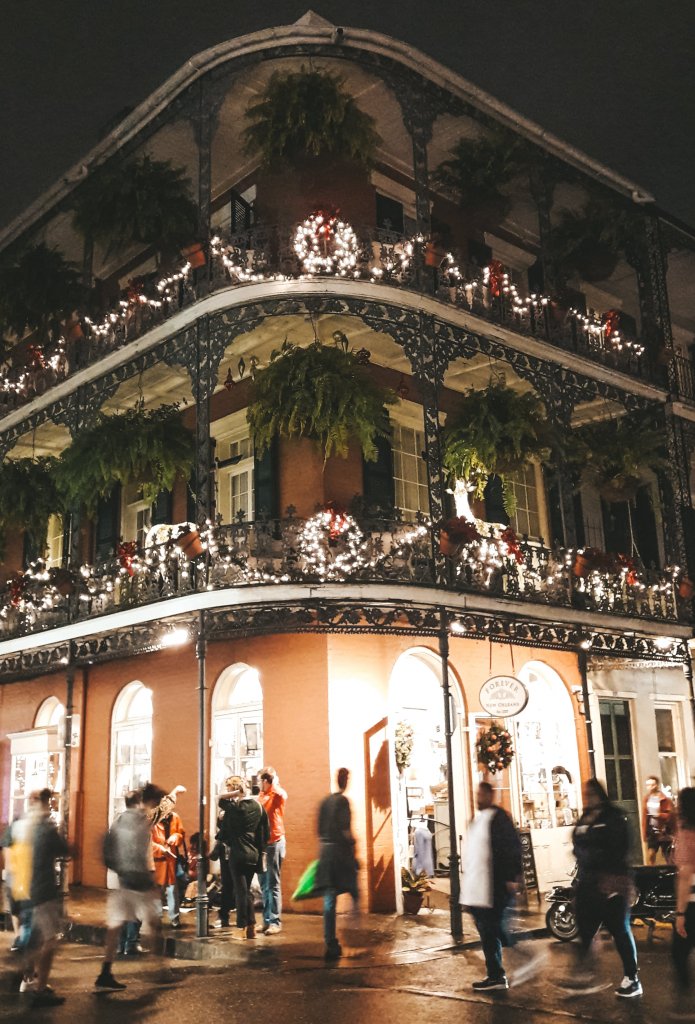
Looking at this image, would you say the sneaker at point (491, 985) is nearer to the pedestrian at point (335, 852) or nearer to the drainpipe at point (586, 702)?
the pedestrian at point (335, 852)

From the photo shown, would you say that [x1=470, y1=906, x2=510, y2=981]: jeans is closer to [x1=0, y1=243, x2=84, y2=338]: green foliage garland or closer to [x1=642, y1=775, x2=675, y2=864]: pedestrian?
[x1=642, y1=775, x2=675, y2=864]: pedestrian

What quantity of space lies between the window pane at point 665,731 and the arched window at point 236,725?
7.63 metres

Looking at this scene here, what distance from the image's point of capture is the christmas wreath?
44.2 ft

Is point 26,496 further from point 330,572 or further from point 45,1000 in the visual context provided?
point 45,1000

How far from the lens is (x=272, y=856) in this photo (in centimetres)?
1059

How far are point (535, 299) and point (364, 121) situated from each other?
149 inches

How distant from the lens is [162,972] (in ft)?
30.4

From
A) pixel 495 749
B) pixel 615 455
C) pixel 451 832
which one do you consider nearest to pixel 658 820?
A: pixel 495 749

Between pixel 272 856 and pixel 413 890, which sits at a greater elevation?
pixel 272 856

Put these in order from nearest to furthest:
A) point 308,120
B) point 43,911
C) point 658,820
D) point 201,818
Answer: point 43,911 < point 201,818 < point 308,120 < point 658,820

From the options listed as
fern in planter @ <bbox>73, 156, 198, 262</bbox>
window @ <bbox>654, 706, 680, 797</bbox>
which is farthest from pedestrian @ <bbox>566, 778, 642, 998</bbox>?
fern in planter @ <bbox>73, 156, 198, 262</bbox>

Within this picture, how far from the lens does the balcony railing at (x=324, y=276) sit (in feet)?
42.3

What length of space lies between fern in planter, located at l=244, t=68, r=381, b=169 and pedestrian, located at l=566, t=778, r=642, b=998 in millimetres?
9209

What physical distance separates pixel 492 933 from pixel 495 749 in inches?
224
